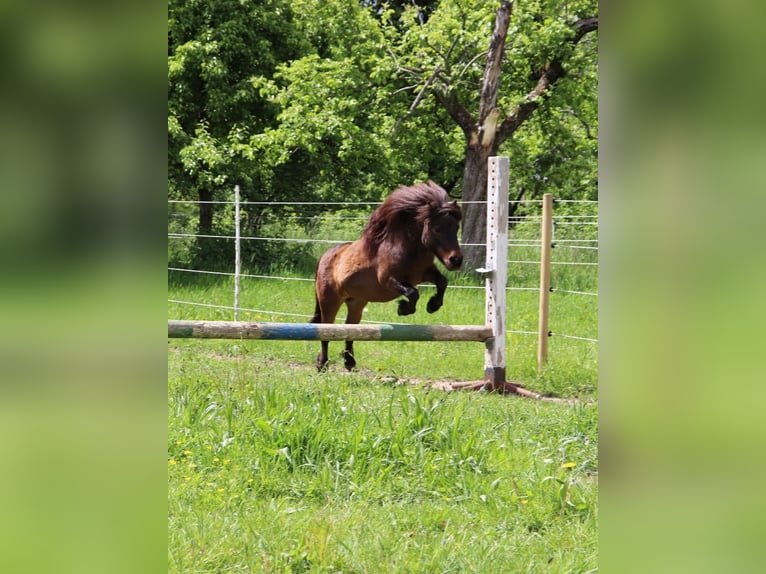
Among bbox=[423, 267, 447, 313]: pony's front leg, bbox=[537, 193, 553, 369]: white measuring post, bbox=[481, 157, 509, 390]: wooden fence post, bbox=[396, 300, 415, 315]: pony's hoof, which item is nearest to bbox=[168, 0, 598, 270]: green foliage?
bbox=[537, 193, 553, 369]: white measuring post

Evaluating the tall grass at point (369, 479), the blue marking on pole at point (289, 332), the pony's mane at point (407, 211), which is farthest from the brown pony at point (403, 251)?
the blue marking on pole at point (289, 332)

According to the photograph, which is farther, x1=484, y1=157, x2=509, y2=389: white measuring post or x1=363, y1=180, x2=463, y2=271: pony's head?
x1=484, y1=157, x2=509, y2=389: white measuring post

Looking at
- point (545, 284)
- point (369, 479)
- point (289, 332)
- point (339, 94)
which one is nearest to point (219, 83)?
point (339, 94)

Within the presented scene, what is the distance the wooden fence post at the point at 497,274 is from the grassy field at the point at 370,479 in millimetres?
446

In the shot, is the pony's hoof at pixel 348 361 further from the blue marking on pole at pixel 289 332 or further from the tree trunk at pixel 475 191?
the tree trunk at pixel 475 191

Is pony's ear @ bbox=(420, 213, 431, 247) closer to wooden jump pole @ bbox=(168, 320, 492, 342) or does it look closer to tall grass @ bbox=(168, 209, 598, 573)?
wooden jump pole @ bbox=(168, 320, 492, 342)

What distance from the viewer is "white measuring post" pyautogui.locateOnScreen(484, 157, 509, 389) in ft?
20.4

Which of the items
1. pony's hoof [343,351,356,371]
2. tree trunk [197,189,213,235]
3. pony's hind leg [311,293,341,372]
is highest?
tree trunk [197,189,213,235]

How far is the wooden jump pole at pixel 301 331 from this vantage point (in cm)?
489
